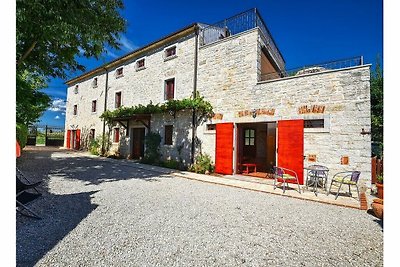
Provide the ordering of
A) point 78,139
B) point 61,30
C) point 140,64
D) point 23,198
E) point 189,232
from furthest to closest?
point 78,139 < point 140,64 < point 61,30 < point 23,198 < point 189,232

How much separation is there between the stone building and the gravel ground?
8.34 feet

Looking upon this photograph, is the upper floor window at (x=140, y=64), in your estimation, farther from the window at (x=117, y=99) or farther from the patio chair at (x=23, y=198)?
the patio chair at (x=23, y=198)

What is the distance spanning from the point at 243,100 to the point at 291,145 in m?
2.70

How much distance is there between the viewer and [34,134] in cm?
2295

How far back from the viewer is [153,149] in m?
11.5

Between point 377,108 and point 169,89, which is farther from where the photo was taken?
point 169,89

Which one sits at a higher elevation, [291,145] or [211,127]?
[211,127]

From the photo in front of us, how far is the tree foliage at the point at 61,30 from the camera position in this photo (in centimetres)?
528

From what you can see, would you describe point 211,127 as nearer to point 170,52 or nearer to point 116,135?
point 170,52

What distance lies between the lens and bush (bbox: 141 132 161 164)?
11.4 meters

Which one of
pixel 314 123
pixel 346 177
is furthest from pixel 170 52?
pixel 346 177

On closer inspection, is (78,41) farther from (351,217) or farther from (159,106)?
(351,217)

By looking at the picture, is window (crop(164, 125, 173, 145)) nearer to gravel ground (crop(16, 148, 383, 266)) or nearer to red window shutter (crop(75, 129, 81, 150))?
gravel ground (crop(16, 148, 383, 266))

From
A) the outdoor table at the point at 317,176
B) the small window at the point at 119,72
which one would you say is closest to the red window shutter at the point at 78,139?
the small window at the point at 119,72
